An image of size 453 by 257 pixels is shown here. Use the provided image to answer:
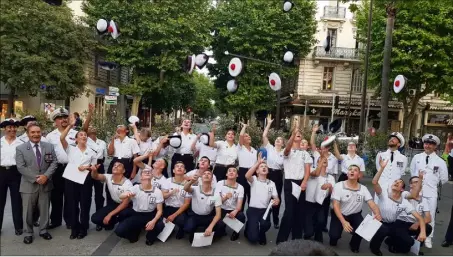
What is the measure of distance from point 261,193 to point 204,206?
904mm

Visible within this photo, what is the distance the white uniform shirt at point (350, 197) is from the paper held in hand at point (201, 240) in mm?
1921

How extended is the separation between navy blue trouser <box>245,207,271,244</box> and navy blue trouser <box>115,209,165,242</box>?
1312 mm

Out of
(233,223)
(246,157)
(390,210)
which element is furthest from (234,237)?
(390,210)

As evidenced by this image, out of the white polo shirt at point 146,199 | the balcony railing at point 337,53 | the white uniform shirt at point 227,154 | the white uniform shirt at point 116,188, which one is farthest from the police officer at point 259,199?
the balcony railing at point 337,53

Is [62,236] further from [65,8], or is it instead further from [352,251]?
[65,8]

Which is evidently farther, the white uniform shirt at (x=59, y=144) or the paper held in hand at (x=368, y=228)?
the white uniform shirt at (x=59, y=144)

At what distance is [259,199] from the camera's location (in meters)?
6.21

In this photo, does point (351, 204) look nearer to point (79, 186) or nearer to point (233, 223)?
point (233, 223)

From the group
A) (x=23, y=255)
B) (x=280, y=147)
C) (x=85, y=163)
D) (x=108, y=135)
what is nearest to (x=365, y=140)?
(x=280, y=147)

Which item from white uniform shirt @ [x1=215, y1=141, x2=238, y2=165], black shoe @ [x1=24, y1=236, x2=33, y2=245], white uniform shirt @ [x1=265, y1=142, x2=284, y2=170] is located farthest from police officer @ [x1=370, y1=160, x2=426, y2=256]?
black shoe @ [x1=24, y1=236, x2=33, y2=245]

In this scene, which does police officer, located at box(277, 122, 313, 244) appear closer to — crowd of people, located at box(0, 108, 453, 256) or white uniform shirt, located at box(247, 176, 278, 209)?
crowd of people, located at box(0, 108, 453, 256)

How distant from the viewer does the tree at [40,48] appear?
67.3 ft

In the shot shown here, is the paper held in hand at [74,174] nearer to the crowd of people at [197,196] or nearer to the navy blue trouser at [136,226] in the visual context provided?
the crowd of people at [197,196]

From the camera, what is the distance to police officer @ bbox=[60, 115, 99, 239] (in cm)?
605
